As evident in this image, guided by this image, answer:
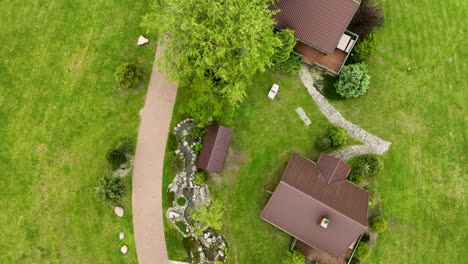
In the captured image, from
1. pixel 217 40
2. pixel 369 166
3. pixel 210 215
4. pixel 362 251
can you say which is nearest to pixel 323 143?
pixel 369 166

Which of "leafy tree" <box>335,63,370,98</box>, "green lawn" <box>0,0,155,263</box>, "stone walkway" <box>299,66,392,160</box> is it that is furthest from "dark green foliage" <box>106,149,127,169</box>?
"leafy tree" <box>335,63,370,98</box>

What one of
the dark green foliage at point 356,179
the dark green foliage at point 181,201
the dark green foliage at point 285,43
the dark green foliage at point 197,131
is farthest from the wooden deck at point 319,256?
the dark green foliage at point 285,43

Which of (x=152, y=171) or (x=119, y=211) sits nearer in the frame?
(x=119, y=211)

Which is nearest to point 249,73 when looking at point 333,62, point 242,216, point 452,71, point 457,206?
point 333,62

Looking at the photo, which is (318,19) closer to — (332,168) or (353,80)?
(353,80)

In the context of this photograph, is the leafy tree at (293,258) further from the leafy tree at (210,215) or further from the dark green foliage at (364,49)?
the dark green foliage at (364,49)

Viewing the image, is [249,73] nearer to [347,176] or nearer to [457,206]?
[347,176]
